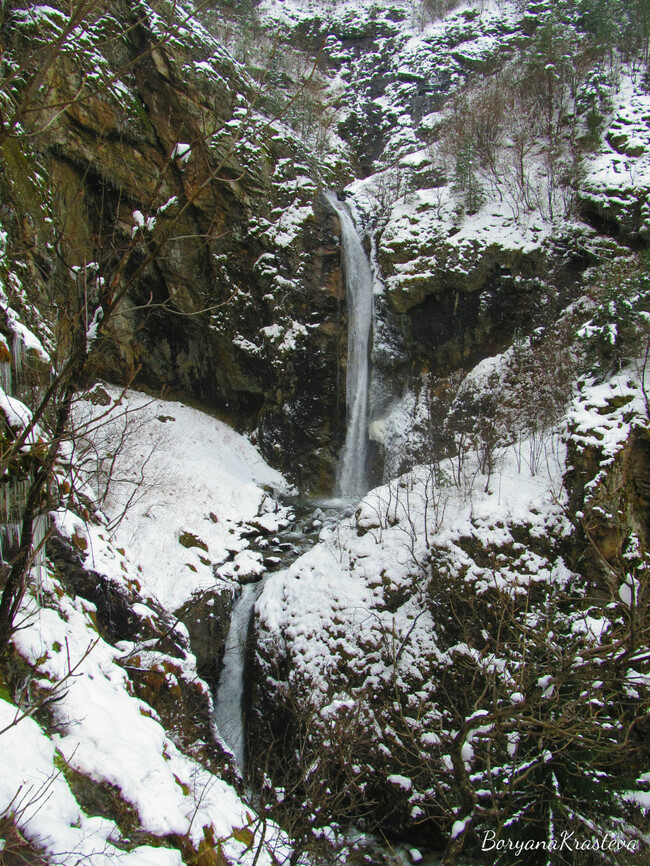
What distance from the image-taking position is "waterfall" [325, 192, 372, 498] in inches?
563

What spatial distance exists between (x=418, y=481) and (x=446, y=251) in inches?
304

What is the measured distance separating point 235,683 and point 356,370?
9.33 meters

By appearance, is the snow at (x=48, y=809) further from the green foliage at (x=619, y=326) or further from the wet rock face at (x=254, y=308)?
the wet rock face at (x=254, y=308)

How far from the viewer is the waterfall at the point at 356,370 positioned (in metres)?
14.3

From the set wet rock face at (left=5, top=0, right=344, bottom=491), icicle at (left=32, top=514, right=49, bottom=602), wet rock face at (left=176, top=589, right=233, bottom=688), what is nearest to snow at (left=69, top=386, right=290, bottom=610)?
wet rock face at (left=176, top=589, right=233, bottom=688)

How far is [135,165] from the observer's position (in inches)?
504

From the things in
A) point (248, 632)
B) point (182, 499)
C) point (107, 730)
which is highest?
point (182, 499)

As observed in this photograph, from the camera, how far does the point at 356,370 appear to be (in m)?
14.7

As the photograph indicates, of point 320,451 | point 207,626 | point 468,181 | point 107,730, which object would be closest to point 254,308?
point 320,451

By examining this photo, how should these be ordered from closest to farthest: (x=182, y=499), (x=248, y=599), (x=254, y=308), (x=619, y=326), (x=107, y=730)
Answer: (x=107, y=730)
(x=619, y=326)
(x=248, y=599)
(x=182, y=499)
(x=254, y=308)

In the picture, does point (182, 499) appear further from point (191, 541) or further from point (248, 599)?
point (248, 599)

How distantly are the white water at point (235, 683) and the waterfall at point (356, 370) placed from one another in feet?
18.4

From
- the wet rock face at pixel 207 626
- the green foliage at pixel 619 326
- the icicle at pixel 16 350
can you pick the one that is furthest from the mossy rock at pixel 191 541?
the green foliage at pixel 619 326

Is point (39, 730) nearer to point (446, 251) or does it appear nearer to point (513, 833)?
point (513, 833)
